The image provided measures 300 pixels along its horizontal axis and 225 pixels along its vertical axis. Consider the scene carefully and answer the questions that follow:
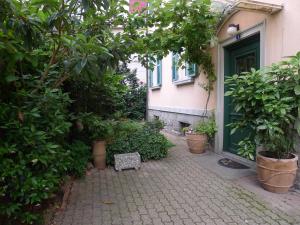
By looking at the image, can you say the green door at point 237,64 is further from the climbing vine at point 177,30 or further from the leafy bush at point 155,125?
the leafy bush at point 155,125

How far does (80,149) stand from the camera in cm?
477

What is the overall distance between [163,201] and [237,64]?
3.65 metres

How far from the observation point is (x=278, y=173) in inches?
150

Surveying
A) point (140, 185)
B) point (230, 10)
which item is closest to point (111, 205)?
point (140, 185)

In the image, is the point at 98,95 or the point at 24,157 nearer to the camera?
the point at 24,157

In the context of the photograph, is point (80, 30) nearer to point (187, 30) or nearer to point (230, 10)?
point (187, 30)

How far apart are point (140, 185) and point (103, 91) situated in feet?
7.51

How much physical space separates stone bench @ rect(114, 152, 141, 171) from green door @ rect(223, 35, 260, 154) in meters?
1.86

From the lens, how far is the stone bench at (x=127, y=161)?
517cm

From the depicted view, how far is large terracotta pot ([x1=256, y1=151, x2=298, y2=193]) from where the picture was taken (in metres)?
3.80

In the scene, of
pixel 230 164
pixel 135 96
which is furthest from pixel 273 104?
pixel 135 96

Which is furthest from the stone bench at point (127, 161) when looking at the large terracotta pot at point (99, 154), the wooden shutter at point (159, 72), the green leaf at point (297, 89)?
the wooden shutter at point (159, 72)

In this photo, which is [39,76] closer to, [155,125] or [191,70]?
[155,125]

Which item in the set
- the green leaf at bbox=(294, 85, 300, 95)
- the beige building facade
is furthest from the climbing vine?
the green leaf at bbox=(294, 85, 300, 95)
